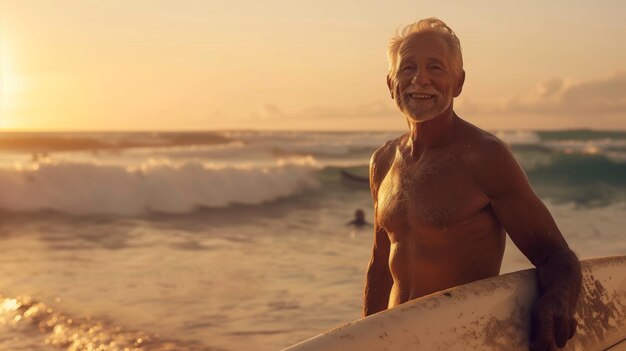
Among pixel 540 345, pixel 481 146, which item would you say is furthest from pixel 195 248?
pixel 540 345

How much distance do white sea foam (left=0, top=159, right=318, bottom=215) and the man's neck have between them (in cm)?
1237

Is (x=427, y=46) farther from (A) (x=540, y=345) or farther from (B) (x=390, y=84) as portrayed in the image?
(A) (x=540, y=345)

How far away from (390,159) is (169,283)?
5.66 m

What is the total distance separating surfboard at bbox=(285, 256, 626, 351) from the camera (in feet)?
7.15

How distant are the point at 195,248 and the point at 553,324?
8.69 metres

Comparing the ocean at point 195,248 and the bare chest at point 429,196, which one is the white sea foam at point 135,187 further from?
the bare chest at point 429,196

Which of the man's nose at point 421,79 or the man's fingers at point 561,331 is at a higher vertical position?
the man's nose at point 421,79

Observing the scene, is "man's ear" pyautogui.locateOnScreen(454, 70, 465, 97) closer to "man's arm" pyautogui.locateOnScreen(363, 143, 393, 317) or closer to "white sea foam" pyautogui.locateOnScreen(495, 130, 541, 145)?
"man's arm" pyautogui.locateOnScreen(363, 143, 393, 317)

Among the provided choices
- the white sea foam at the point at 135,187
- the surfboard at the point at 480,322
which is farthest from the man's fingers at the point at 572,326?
the white sea foam at the point at 135,187

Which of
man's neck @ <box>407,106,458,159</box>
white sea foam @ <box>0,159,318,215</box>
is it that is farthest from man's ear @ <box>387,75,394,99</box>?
white sea foam @ <box>0,159,318,215</box>

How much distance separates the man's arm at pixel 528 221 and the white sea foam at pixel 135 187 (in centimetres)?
1267

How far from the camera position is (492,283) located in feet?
8.25

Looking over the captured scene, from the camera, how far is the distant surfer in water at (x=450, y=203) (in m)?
2.45

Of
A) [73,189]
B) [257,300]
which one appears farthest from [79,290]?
[73,189]
